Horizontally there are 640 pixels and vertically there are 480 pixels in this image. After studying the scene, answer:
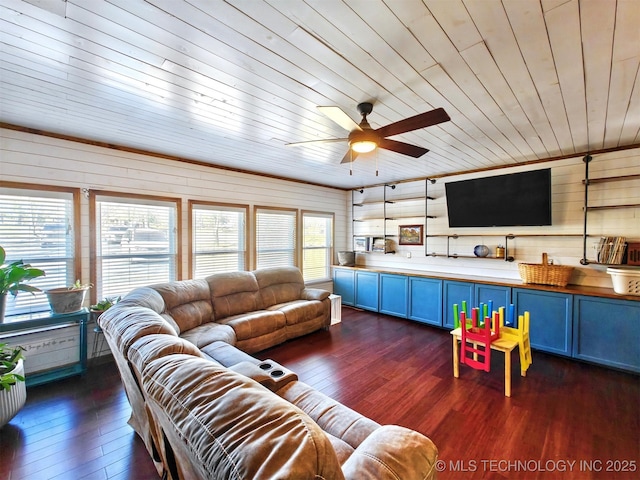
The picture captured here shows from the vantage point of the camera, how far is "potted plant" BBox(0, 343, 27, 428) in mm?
2148

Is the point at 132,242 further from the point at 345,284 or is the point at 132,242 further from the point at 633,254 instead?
the point at 633,254

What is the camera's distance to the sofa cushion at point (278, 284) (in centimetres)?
435

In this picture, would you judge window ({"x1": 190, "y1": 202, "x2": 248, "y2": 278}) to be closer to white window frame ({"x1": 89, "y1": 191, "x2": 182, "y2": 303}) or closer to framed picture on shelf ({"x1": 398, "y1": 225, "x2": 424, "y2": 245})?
white window frame ({"x1": 89, "y1": 191, "x2": 182, "y2": 303})

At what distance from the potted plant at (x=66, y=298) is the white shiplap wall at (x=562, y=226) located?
4951 mm

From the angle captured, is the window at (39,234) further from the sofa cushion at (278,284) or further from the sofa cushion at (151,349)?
the sofa cushion at (151,349)

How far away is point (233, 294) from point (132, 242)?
1.45 meters

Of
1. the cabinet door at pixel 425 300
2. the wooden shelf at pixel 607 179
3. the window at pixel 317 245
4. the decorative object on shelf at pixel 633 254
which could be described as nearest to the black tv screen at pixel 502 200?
the wooden shelf at pixel 607 179

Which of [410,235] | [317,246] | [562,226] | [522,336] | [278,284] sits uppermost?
[562,226]

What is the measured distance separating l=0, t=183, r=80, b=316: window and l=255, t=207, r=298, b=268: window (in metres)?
2.48

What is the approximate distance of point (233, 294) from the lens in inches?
156

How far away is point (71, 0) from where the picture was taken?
4.38 feet

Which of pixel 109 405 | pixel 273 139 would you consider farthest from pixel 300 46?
pixel 109 405

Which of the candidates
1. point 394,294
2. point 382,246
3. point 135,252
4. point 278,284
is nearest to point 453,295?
point 394,294

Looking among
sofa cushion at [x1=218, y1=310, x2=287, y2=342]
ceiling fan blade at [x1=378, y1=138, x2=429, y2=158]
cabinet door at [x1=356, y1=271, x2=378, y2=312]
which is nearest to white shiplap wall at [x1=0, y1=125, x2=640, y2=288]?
cabinet door at [x1=356, y1=271, x2=378, y2=312]
